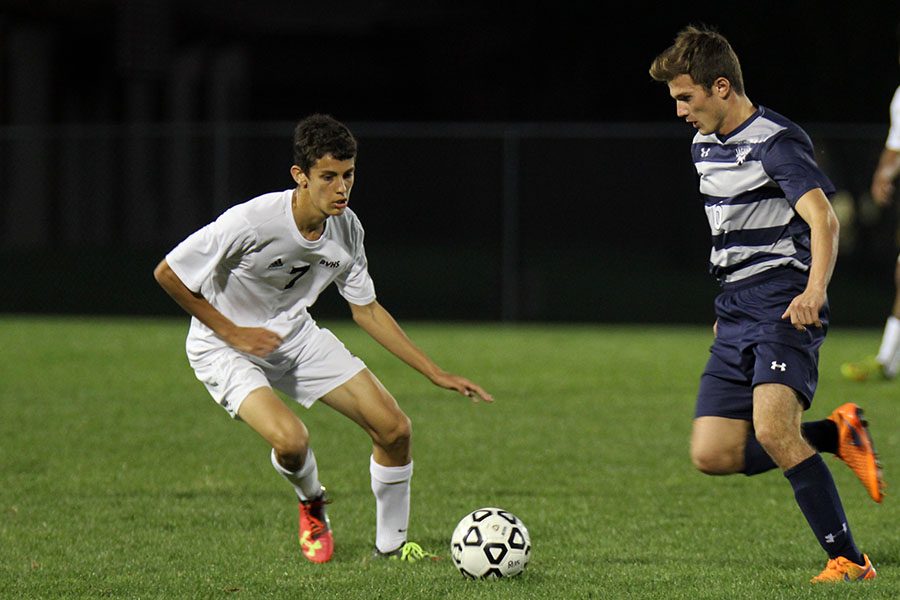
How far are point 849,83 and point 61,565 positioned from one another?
22.2 metres

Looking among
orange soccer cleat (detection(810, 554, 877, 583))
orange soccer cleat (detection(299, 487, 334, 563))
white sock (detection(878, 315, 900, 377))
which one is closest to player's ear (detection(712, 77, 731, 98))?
orange soccer cleat (detection(810, 554, 877, 583))

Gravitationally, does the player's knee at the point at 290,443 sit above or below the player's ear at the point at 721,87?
below

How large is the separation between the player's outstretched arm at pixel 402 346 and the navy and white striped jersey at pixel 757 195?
113 centimetres

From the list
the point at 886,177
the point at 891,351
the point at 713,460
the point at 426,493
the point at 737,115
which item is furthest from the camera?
the point at 891,351

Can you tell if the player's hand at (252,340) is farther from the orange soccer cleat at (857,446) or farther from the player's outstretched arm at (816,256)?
the orange soccer cleat at (857,446)

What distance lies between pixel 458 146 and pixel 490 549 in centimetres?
1948

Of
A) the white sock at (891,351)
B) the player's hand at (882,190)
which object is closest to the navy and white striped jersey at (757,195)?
the player's hand at (882,190)

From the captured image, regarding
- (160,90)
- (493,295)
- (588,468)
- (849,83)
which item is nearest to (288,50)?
(160,90)

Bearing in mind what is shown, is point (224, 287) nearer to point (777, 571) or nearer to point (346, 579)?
point (346, 579)

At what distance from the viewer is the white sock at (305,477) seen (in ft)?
19.9

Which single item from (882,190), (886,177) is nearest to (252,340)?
(882,190)

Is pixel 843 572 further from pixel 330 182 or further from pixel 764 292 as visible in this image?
pixel 330 182

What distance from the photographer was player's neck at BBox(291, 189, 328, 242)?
6.06m

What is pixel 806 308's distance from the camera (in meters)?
5.11
